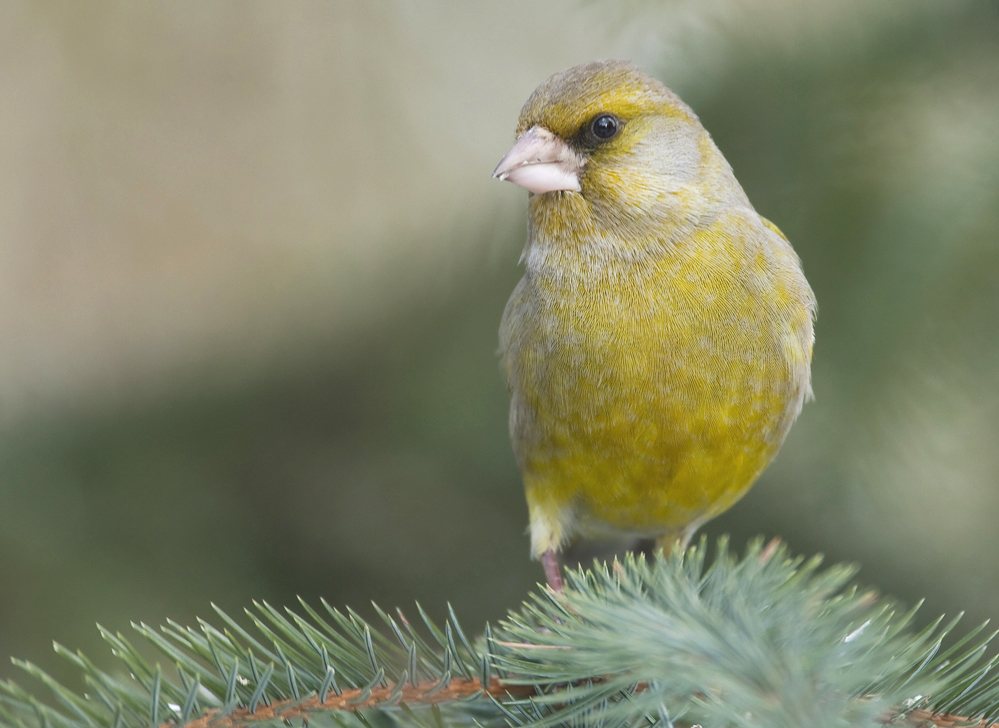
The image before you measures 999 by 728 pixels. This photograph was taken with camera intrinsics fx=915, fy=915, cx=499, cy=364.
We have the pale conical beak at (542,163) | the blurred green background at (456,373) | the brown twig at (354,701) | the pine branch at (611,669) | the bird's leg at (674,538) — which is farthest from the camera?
the bird's leg at (674,538)

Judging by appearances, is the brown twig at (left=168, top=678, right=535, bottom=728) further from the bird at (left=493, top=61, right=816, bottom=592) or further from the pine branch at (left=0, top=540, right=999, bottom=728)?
the bird at (left=493, top=61, right=816, bottom=592)

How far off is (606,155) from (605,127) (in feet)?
0.19

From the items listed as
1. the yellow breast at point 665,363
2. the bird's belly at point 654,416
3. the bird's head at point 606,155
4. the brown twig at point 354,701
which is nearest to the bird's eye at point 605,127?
the bird's head at point 606,155

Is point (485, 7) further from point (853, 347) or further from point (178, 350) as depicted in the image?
point (853, 347)

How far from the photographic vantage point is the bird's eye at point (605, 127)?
1905 millimetres

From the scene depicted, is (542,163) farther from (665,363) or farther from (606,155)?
(665,363)

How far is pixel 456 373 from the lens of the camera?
2574 mm

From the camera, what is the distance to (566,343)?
192 cm

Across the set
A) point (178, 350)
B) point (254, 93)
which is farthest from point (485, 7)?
point (178, 350)

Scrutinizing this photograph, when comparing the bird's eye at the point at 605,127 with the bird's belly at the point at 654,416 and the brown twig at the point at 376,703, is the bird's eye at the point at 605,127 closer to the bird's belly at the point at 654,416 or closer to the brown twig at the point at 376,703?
the bird's belly at the point at 654,416

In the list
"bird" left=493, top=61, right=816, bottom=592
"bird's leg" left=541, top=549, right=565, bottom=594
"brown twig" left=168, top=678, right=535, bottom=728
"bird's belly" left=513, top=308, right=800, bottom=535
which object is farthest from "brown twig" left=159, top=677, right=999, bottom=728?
"bird's leg" left=541, top=549, right=565, bottom=594

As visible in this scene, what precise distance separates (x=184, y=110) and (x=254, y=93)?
339 millimetres

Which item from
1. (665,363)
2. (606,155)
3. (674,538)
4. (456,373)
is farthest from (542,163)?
(674,538)

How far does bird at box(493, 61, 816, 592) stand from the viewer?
1843 millimetres
